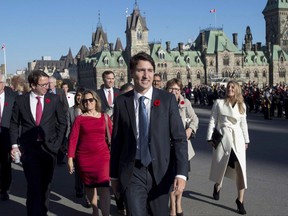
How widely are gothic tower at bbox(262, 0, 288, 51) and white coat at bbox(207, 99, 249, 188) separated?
101 m

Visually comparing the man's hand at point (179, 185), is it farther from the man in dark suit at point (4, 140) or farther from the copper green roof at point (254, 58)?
the copper green roof at point (254, 58)

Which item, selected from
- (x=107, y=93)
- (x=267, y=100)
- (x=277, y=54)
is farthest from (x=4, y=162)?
(x=277, y=54)

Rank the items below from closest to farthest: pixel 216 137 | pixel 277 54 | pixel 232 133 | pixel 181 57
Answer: pixel 232 133 < pixel 216 137 < pixel 181 57 < pixel 277 54

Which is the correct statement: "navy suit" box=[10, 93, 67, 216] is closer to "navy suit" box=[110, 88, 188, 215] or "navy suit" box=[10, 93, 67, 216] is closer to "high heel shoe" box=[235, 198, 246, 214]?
"navy suit" box=[110, 88, 188, 215]

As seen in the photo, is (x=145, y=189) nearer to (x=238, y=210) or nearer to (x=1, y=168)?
(x=238, y=210)

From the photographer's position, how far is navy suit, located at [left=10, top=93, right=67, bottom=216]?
17.9 feet

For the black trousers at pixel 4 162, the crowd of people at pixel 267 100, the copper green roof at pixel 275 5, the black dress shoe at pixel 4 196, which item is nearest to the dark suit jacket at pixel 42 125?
the black trousers at pixel 4 162

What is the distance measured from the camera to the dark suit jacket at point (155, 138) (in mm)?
3514

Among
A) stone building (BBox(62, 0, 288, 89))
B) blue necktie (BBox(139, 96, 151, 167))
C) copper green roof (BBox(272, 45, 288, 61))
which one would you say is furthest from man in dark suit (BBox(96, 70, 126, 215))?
copper green roof (BBox(272, 45, 288, 61))

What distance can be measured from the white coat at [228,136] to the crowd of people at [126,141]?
14mm

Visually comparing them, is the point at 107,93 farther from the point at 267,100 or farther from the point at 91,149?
the point at 267,100

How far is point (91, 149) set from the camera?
17.2 ft

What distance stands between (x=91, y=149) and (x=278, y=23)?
106752 millimetres

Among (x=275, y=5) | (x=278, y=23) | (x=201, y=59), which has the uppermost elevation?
(x=275, y=5)
